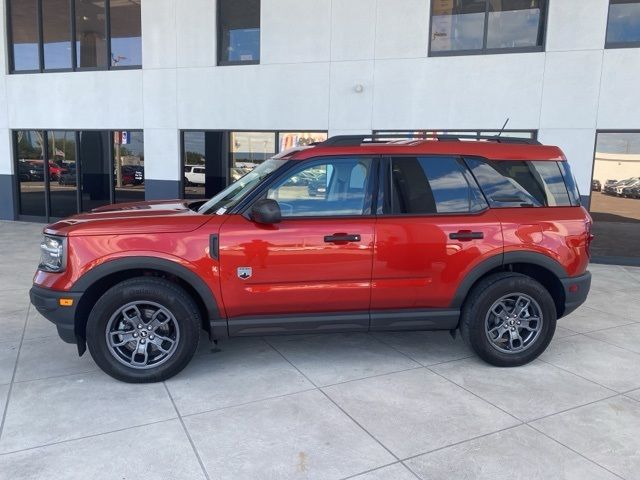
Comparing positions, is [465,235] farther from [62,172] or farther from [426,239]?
[62,172]

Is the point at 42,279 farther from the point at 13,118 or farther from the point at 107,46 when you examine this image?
the point at 13,118

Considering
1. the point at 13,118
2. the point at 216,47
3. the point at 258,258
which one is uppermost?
the point at 216,47

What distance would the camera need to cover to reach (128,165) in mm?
12023

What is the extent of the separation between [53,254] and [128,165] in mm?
8675

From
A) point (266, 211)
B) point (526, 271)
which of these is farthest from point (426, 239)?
point (266, 211)

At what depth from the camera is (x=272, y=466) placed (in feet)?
9.73

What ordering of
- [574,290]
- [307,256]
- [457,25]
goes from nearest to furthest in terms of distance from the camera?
[307,256] → [574,290] → [457,25]

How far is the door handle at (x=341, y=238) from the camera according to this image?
399 cm

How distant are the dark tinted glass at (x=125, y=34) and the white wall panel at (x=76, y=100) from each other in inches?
15.2

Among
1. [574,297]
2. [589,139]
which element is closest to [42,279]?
[574,297]

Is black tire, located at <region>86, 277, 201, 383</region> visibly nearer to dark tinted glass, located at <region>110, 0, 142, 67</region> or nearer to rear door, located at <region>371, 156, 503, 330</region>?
rear door, located at <region>371, 156, 503, 330</region>

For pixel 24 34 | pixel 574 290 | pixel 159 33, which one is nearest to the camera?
pixel 574 290

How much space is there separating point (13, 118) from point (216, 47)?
5.73m

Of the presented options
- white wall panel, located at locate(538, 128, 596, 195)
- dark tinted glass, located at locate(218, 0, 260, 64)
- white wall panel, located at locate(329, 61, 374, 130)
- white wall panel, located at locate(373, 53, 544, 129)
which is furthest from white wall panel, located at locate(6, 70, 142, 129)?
white wall panel, located at locate(538, 128, 596, 195)
